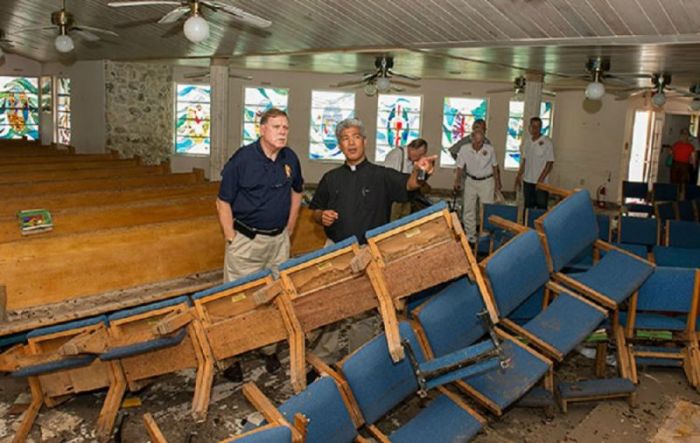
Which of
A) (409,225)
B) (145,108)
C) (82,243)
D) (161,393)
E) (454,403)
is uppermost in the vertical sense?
(145,108)

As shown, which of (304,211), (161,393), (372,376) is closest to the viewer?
(372,376)

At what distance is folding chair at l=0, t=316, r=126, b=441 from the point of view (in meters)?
3.73

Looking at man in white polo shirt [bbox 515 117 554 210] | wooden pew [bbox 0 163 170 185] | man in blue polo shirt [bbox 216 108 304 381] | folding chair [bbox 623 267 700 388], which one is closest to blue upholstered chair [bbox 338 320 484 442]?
man in blue polo shirt [bbox 216 108 304 381]

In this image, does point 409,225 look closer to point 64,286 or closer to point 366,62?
point 64,286

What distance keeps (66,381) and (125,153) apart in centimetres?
1007

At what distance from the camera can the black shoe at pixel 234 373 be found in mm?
4676

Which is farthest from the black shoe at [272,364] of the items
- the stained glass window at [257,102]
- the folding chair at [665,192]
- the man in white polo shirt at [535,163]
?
the stained glass window at [257,102]

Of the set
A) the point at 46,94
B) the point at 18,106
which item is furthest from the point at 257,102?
the point at 18,106

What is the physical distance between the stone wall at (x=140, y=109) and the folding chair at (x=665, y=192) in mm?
10184

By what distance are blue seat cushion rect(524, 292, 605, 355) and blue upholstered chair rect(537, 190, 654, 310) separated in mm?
155

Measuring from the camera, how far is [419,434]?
352cm

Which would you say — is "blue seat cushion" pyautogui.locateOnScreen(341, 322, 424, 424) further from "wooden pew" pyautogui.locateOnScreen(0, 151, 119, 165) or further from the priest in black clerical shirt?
"wooden pew" pyautogui.locateOnScreen(0, 151, 119, 165)

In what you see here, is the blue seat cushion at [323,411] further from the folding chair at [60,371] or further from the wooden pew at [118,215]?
the wooden pew at [118,215]

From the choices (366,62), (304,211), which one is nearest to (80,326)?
(304,211)
